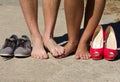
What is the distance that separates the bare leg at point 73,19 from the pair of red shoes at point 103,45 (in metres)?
0.18

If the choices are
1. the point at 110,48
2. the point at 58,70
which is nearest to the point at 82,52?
the point at 110,48

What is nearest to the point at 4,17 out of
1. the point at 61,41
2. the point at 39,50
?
the point at 61,41

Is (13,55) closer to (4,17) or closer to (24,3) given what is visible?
(24,3)

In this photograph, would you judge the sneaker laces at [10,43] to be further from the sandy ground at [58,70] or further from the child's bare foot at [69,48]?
the child's bare foot at [69,48]

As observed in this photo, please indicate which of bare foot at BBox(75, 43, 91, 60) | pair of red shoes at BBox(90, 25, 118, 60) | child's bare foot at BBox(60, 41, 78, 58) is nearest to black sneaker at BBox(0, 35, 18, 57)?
child's bare foot at BBox(60, 41, 78, 58)

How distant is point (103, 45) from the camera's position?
3.52 meters

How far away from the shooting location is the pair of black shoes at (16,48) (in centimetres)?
351

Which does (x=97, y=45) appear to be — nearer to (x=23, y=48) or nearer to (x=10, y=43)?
(x=23, y=48)

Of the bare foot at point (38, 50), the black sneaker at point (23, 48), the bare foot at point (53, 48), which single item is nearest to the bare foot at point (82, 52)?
the bare foot at point (53, 48)

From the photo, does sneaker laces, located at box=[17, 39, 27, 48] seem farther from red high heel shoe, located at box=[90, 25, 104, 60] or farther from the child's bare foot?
red high heel shoe, located at box=[90, 25, 104, 60]

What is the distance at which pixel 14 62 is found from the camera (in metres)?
3.44

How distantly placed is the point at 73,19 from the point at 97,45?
337mm

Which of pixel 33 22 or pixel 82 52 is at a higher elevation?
pixel 33 22

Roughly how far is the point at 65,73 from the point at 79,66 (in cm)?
21
